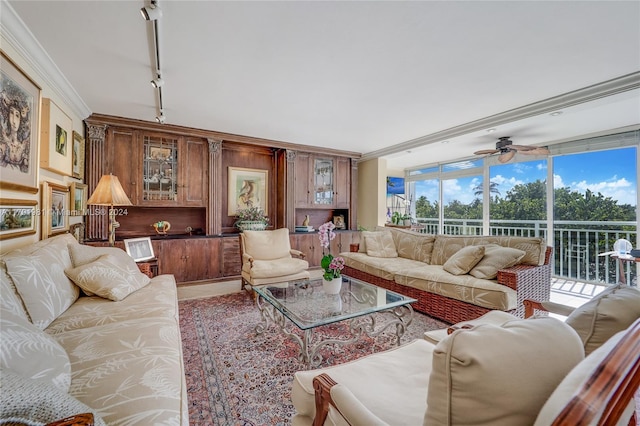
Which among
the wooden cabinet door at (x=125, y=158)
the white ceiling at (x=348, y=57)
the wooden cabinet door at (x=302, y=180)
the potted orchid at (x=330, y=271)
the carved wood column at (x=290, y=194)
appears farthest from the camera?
the wooden cabinet door at (x=302, y=180)

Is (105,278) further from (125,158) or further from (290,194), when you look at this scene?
(290,194)

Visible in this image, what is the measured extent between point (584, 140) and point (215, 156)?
19.5ft

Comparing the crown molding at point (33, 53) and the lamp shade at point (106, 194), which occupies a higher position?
the crown molding at point (33, 53)

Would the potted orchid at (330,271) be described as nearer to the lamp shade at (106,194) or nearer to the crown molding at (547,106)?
the lamp shade at (106,194)

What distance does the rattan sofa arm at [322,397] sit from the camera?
3.10 feet

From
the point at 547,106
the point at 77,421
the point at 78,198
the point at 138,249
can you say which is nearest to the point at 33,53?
the point at 78,198

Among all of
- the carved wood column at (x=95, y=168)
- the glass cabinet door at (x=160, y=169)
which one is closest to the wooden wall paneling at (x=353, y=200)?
the glass cabinet door at (x=160, y=169)

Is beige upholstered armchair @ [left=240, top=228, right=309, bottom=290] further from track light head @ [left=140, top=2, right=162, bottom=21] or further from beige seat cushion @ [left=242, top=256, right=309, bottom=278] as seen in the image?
track light head @ [left=140, top=2, right=162, bottom=21]

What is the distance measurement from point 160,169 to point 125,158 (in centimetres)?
46

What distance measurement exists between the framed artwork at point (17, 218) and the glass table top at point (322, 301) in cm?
181

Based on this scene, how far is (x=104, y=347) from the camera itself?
1305mm

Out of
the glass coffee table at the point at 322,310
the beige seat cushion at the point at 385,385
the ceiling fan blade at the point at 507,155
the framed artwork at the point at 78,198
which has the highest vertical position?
the ceiling fan blade at the point at 507,155

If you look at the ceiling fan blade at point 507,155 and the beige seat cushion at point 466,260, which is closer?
the beige seat cushion at point 466,260

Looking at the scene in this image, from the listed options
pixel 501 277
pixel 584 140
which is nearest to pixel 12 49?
pixel 501 277
